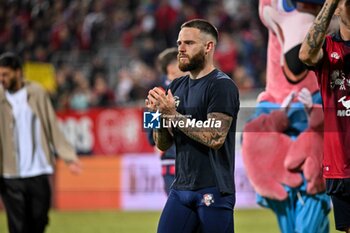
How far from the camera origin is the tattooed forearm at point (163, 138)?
6613 mm

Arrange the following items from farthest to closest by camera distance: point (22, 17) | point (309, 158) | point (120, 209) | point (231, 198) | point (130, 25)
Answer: point (130, 25), point (22, 17), point (120, 209), point (309, 158), point (231, 198)

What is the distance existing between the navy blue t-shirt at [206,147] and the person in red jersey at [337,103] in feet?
2.06

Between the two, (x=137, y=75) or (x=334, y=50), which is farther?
(x=137, y=75)

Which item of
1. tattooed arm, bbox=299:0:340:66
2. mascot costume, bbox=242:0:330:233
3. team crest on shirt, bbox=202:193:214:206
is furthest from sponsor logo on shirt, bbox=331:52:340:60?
mascot costume, bbox=242:0:330:233

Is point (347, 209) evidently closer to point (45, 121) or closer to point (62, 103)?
point (45, 121)

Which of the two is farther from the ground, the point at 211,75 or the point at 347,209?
the point at 211,75

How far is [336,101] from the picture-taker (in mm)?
6488

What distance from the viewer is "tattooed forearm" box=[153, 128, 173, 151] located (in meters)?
6.61

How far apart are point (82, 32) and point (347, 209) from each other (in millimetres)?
17248

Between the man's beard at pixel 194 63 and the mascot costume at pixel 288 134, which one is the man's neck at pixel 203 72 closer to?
the man's beard at pixel 194 63

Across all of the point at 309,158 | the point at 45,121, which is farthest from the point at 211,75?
the point at 45,121

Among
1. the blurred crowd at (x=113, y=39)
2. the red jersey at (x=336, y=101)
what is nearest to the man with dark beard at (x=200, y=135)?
the red jersey at (x=336, y=101)

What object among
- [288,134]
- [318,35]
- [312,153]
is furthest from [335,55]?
[288,134]

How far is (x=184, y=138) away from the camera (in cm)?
652
